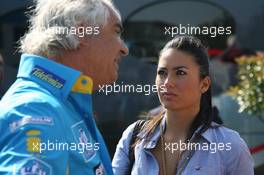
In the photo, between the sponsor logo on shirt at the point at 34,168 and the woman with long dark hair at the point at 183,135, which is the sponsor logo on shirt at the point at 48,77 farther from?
the woman with long dark hair at the point at 183,135

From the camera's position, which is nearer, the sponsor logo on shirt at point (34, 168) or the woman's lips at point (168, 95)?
the sponsor logo on shirt at point (34, 168)

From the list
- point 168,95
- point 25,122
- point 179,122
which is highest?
point 25,122

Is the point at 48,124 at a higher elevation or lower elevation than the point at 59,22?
lower

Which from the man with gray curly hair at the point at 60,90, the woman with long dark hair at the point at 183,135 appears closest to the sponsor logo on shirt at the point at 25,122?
the man with gray curly hair at the point at 60,90

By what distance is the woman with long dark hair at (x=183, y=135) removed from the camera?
210cm

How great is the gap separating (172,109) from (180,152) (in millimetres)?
180

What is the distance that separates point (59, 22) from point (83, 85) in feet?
0.58

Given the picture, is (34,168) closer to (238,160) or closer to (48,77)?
(48,77)

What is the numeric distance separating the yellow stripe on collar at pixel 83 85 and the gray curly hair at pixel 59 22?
9cm

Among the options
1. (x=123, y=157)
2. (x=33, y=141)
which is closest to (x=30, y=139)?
(x=33, y=141)

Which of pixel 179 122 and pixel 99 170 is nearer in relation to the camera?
pixel 99 170

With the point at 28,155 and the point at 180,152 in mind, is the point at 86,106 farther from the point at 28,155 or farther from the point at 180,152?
the point at 180,152

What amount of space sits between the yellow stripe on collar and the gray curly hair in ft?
0.28

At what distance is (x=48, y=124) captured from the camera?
3.89ft
